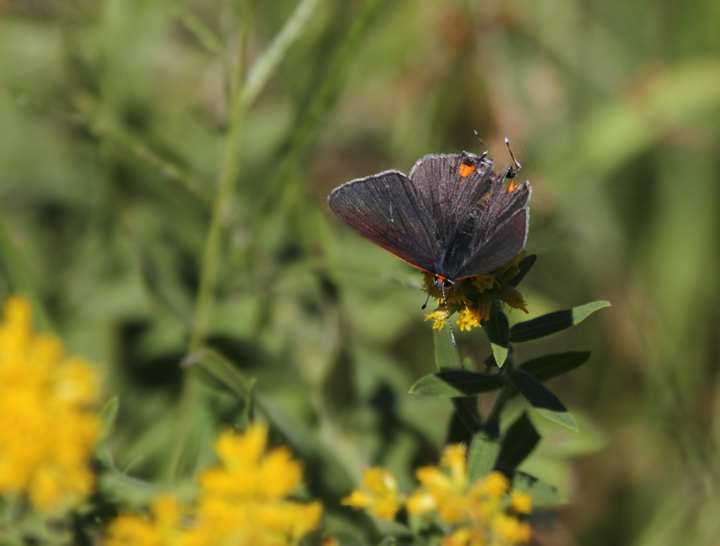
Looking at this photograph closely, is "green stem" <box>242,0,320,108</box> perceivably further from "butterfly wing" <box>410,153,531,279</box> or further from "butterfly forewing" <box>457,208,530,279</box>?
"butterfly forewing" <box>457,208,530,279</box>

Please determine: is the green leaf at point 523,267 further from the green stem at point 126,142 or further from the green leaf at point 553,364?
the green stem at point 126,142

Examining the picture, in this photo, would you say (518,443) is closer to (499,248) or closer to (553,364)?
(553,364)

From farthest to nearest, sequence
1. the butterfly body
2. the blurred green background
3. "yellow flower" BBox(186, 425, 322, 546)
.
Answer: the blurred green background
the butterfly body
"yellow flower" BBox(186, 425, 322, 546)

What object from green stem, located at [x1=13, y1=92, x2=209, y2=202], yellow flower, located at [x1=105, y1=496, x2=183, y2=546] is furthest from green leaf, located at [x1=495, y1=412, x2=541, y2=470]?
green stem, located at [x1=13, y1=92, x2=209, y2=202]

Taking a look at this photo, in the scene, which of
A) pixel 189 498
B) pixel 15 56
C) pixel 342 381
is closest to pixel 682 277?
pixel 342 381

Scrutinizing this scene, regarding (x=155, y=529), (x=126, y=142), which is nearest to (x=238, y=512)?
(x=155, y=529)

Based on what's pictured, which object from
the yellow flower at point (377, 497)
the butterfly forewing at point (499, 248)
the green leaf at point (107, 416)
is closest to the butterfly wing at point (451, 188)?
the butterfly forewing at point (499, 248)

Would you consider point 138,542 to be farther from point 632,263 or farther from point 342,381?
point 632,263
